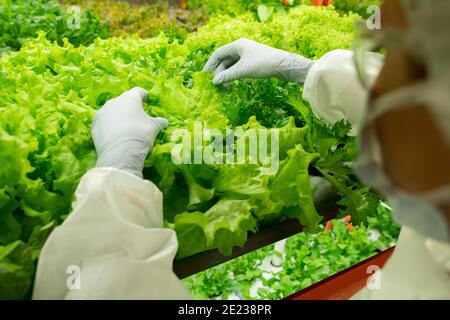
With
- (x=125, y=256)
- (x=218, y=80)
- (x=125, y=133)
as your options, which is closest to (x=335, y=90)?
(x=218, y=80)

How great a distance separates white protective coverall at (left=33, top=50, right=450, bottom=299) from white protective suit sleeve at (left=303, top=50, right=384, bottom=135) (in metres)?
0.69

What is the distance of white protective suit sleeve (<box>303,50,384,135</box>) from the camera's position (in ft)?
5.75

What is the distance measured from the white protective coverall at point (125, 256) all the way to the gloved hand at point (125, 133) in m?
0.11

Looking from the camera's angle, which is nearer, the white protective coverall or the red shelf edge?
the white protective coverall

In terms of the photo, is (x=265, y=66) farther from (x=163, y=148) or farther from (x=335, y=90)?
(x=163, y=148)

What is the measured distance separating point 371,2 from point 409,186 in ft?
10.9

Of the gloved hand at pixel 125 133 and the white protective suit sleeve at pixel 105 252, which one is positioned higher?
the gloved hand at pixel 125 133

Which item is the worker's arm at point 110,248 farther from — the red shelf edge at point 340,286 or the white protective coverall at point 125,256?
the red shelf edge at point 340,286

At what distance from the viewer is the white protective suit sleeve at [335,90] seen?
1753 millimetres

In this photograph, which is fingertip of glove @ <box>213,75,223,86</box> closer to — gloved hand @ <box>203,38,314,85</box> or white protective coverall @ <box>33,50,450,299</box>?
gloved hand @ <box>203,38,314,85</box>

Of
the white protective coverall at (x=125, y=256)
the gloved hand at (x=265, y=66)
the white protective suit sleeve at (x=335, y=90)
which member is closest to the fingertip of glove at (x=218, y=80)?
the gloved hand at (x=265, y=66)

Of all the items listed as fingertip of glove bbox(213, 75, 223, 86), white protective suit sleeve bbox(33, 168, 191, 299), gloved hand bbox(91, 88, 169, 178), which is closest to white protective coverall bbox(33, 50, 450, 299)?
white protective suit sleeve bbox(33, 168, 191, 299)
